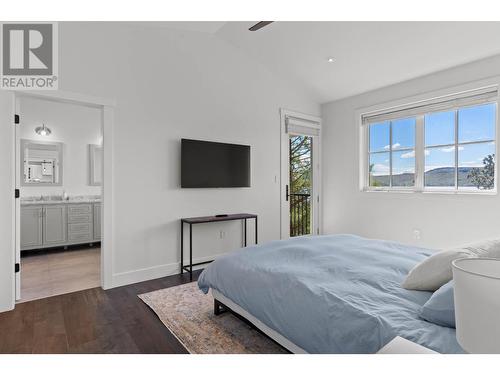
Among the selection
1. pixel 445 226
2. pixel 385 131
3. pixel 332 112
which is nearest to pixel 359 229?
pixel 445 226

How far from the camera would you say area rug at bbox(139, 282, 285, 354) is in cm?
200

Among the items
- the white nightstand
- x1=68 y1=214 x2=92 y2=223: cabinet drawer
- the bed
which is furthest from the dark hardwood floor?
x1=68 y1=214 x2=92 y2=223: cabinet drawer

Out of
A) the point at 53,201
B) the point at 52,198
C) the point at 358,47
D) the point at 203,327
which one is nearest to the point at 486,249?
the point at 203,327

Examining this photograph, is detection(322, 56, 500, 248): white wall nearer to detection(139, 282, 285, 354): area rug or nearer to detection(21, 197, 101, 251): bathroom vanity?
detection(139, 282, 285, 354): area rug

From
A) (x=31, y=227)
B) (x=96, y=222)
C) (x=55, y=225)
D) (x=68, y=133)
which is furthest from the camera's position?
(x=68, y=133)

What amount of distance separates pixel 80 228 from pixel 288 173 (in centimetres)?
373

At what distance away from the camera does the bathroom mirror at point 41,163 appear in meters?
5.09

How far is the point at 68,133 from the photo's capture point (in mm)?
5480

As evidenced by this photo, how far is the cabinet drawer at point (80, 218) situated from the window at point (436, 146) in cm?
481

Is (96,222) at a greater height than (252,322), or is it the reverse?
(96,222)

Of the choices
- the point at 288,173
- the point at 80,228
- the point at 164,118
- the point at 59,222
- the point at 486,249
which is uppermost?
the point at 164,118

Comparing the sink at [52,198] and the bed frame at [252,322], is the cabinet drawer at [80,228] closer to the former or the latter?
the sink at [52,198]

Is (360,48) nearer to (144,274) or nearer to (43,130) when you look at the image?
(144,274)

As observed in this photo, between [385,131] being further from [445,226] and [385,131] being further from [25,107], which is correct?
[25,107]
